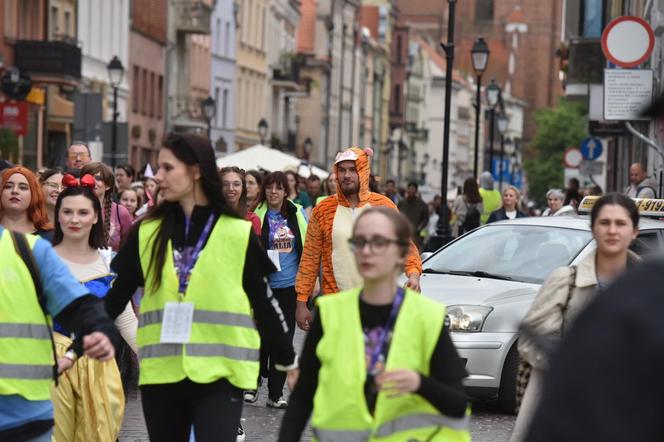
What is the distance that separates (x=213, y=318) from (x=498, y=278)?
655 cm

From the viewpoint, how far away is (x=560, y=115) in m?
120

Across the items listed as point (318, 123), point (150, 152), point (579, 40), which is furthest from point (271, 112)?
point (579, 40)

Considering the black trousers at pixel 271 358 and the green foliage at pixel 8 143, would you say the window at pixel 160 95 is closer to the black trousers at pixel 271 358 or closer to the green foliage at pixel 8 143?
the green foliage at pixel 8 143

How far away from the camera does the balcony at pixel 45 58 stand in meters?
39.4

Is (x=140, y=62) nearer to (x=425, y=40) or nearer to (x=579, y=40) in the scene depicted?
(x=579, y=40)

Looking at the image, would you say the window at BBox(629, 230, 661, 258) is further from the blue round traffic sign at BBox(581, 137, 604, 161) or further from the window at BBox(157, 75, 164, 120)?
the window at BBox(157, 75, 164, 120)

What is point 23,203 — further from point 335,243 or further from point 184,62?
point 184,62

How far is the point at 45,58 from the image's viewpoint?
4012 centimetres

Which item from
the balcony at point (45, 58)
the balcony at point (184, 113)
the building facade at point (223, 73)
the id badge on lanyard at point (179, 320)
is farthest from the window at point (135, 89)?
the id badge on lanyard at point (179, 320)

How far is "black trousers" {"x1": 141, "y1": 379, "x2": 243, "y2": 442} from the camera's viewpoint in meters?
6.03

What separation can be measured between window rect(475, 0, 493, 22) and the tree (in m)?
38.7

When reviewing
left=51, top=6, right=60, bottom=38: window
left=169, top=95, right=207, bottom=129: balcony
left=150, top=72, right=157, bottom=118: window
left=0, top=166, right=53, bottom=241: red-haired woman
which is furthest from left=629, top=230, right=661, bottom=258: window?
left=169, top=95, right=207, bottom=129: balcony

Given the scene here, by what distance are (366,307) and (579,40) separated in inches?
1371

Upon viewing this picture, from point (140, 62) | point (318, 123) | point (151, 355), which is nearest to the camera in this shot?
point (151, 355)
